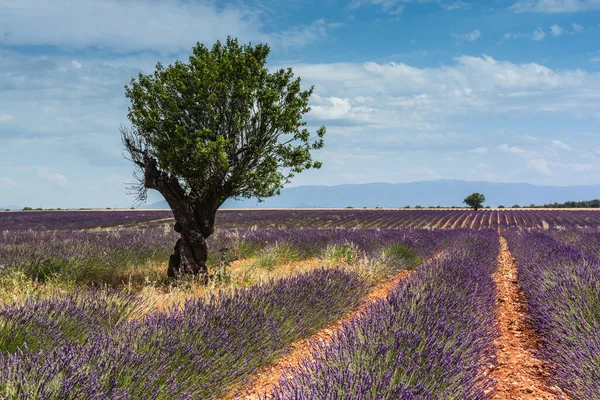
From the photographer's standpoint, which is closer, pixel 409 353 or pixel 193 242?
pixel 409 353

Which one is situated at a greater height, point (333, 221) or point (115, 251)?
point (115, 251)

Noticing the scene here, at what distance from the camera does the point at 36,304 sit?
4121 mm

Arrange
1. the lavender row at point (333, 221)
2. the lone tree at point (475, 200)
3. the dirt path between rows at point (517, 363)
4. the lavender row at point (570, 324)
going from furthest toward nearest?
the lone tree at point (475, 200), the lavender row at point (333, 221), the dirt path between rows at point (517, 363), the lavender row at point (570, 324)

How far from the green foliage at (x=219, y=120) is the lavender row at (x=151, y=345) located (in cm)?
322

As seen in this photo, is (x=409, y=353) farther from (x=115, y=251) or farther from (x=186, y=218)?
(x=115, y=251)

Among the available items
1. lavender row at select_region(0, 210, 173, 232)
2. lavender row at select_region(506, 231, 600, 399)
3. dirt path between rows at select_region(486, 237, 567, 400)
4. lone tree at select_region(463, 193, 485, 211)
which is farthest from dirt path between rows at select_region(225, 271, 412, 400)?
lone tree at select_region(463, 193, 485, 211)

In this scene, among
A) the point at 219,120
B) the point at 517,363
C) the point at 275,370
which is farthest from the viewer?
the point at 219,120

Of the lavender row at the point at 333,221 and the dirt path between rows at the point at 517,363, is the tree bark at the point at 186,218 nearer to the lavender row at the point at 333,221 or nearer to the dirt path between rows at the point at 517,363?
the dirt path between rows at the point at 517,363

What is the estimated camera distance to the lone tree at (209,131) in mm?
7754

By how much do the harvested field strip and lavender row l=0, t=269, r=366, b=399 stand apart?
85.9 inches

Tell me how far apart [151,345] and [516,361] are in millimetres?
3808

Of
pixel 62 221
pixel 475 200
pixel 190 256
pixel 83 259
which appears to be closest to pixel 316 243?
pixel 190 256

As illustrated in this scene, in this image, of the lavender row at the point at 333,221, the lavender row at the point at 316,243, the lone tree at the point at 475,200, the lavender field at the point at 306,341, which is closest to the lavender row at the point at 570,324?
the lavender field at the point at 306,341

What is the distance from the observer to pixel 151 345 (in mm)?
3479
